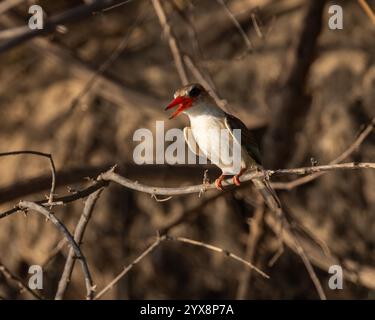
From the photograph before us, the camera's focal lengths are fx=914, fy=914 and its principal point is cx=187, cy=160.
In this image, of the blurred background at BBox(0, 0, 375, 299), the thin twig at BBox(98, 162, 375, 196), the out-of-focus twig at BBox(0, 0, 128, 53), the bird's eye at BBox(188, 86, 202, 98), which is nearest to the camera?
the thin twig at BBox(98, 162, 375, 196)

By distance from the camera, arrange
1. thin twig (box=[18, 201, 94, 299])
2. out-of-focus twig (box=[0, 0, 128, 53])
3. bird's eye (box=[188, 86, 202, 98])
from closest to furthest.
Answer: thin twig (box=[18, 201, 94, 299]) → bird's eye (box=[188, 86, 202, 98]) → out-of-focus twig (box=[0, 0, 128, 53])

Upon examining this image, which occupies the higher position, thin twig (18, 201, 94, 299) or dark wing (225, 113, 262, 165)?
dark wing (225, 113, 262, 165)

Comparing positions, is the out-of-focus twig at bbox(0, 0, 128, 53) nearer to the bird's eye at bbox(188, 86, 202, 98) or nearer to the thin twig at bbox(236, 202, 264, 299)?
the bird's eye at bbox(188, 86, 202, 98)

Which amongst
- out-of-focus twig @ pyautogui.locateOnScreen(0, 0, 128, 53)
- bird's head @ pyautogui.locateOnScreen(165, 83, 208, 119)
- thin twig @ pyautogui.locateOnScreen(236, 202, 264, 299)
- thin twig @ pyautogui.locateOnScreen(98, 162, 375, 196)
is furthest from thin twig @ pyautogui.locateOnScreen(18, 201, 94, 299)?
thin twig @ pyautogui.locateOnScreen(236, 202, 264, 299)

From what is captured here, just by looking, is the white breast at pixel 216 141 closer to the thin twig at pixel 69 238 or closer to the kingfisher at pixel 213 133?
the kingfisher at pixel 213 133

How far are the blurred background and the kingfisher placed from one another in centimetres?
124

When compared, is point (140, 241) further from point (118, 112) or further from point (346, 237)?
point (346, 237)

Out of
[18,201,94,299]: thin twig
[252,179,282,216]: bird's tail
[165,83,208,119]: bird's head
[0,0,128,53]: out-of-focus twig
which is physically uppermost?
[0,0,128,53]: out-of-focus twig

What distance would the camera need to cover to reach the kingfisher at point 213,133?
4551mm

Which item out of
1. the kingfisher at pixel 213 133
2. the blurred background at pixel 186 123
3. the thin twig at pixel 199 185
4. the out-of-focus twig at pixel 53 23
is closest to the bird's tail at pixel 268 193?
the kingfisher at pixel 213 133

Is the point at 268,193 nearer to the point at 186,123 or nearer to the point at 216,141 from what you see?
the point at 216,141

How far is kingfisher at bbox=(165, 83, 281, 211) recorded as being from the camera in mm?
4551

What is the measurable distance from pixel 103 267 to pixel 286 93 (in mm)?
1916

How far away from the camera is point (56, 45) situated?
21.9 ft
